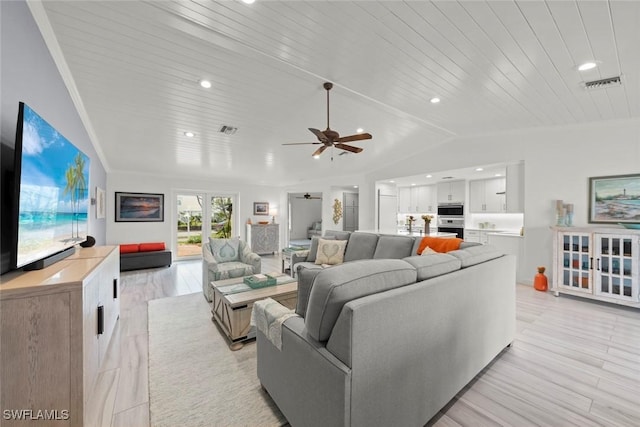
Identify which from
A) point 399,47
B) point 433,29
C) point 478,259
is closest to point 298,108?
point 399,47

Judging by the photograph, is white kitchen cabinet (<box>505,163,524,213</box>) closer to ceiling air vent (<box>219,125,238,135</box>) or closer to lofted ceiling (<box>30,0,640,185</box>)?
lofted ceiling (<box>30,0,640,185</box>)

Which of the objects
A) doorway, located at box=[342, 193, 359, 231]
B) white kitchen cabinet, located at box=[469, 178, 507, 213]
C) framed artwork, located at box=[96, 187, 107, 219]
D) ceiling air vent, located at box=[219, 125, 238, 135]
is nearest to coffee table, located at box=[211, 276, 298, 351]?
ceiling air vent, located at box=[219, 125, 238, 135]

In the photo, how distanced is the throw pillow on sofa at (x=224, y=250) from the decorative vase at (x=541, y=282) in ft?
16.9

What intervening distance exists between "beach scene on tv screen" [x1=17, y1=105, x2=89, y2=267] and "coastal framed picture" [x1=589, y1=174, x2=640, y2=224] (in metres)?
6.41

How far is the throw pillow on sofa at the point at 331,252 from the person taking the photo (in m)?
4.32

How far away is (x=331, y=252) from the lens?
14.4 feet

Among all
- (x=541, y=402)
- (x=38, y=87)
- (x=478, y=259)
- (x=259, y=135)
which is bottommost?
(x=541, y=402)

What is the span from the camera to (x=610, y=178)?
3.92m

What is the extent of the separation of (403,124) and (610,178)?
314 centimetres

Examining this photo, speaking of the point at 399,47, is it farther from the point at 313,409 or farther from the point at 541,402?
the point at 541,402

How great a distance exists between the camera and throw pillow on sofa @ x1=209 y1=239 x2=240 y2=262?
173 inches

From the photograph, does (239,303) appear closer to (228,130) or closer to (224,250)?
(224,250)

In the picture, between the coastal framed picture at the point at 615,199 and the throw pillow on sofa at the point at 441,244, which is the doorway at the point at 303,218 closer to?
the throw pillow on sofa at the point at 441,244

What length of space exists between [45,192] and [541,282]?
6274 mm
